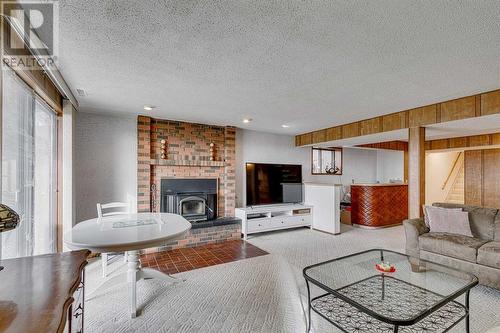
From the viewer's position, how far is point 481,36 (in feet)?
5.51

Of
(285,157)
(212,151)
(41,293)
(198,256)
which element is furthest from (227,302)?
(285,157)

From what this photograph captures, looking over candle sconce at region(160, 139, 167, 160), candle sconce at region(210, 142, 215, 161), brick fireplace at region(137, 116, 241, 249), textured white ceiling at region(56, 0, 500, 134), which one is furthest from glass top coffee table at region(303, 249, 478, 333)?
candle sconce at region(160, 139, 167, 160)

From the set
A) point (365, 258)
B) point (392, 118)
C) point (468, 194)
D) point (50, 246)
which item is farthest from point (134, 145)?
point (468, 194)

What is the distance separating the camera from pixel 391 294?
6.78 ft

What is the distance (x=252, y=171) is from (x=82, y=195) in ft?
10.00

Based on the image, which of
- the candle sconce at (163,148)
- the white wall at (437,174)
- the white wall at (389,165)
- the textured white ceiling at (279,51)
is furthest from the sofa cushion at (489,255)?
the white wall at (437,174)

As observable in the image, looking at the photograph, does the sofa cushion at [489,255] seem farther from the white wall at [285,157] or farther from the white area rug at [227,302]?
the white wall at [285,157]

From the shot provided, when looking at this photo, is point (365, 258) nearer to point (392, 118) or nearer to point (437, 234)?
point (437, 234)

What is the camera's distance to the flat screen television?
5250 millimetres

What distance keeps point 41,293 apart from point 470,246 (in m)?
3.74

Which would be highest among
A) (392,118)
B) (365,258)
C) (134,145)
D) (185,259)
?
(392,118)

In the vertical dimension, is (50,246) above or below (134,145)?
below

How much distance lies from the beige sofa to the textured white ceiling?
161 cm

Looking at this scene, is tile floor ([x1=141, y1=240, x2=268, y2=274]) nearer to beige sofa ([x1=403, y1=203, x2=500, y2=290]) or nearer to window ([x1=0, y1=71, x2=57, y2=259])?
window ([x1=0, y1=71, x2=57, y2=259])
